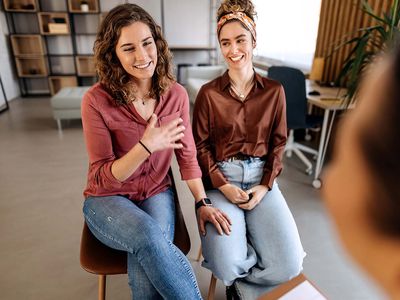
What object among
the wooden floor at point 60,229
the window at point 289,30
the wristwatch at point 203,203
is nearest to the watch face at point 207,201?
the wristwatch at point 203,203

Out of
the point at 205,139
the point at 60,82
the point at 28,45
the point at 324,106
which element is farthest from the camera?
the point at 60,82

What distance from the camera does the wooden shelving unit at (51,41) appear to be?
5.18 m

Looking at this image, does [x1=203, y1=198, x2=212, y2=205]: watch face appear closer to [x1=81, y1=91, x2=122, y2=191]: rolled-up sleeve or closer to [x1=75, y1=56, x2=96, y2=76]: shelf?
[x1=81, y1=91, x2=122, y2=191]: rolled-up sleeve

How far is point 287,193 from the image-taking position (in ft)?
7.75

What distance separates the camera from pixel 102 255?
111 centimetres

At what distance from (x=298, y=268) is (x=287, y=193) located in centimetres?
126

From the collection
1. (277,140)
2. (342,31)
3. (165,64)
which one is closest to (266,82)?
(277,140)

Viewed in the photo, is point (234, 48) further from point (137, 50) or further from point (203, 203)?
point (203, 203)

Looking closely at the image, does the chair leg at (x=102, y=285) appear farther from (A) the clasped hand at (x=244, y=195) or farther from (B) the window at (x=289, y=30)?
(B) the window at (x=289, y=30)

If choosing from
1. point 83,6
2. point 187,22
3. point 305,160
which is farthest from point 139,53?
point 187,22

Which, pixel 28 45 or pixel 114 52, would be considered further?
pixel 28 45

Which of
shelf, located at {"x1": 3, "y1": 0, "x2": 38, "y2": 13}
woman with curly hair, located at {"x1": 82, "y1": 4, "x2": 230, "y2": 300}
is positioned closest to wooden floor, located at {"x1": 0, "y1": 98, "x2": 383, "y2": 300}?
woman with curly hair, located at {"x1": 82, "y1": 4, "x2": 230, "y2": 300}

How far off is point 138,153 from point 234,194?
0.48 metres

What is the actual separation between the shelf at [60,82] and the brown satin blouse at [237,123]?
493 cm
